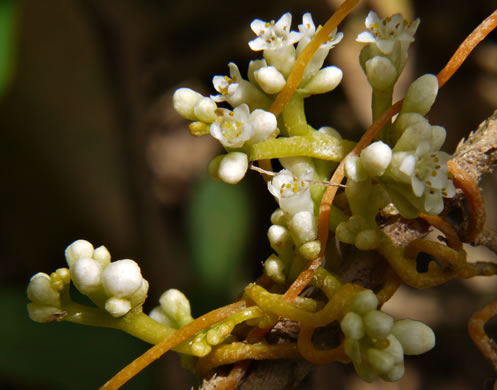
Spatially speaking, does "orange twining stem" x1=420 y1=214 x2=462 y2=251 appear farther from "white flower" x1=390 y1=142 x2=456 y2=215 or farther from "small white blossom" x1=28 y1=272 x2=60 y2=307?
"small white blossom" x1=28 y1=272 x2=60 y2=307

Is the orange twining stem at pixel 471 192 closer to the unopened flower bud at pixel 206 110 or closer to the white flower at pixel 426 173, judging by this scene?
the white flower at pixel 426 173

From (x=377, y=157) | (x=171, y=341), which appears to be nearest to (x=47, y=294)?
(x=171, y=341)

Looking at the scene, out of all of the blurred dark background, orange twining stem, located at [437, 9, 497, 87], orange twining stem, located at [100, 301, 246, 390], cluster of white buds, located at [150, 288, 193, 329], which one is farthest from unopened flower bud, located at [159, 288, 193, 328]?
the blurred dark background

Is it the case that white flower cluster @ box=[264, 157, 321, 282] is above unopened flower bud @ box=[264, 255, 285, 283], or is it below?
above

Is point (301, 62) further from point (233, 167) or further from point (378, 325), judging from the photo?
point (378, 325)

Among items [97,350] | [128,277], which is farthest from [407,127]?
[97,350]

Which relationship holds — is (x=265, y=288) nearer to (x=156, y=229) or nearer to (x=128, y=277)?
(x=128, y=277)
